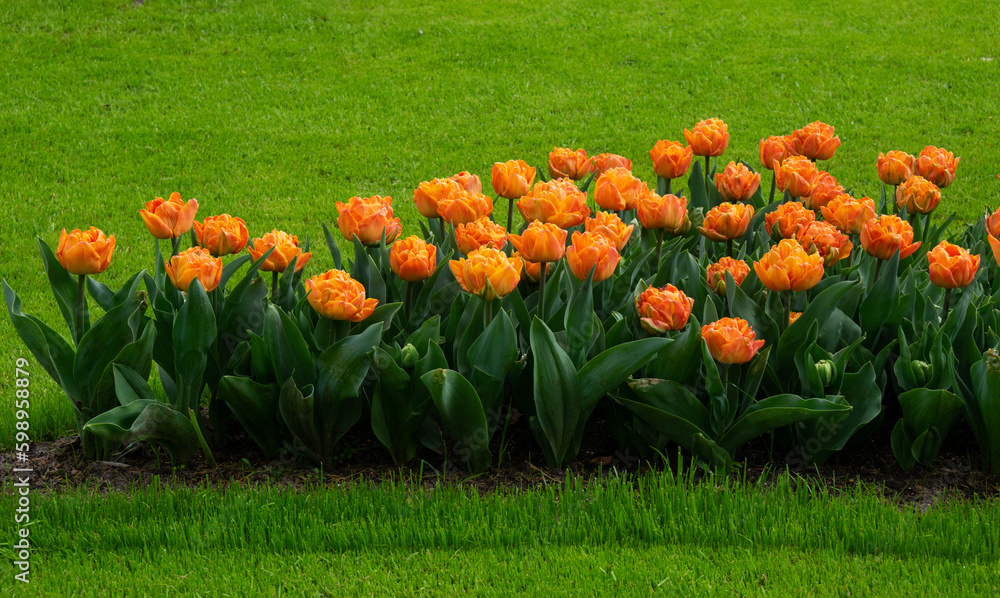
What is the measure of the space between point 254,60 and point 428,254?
8470 millimetres

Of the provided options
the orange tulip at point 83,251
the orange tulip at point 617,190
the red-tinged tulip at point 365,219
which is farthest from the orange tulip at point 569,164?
the orange tulip at point 83,251

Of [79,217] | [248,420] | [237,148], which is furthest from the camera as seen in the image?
[237,148]

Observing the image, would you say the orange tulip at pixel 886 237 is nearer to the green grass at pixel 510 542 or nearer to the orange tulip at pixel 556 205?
the green grass at pixel 510 542

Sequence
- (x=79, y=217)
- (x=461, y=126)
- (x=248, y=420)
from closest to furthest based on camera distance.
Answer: (x=248, y=420) → (x=79, y=217) → (x=461, y=126)

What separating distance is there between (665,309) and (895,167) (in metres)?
2.02

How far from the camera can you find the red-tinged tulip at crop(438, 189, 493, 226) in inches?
130

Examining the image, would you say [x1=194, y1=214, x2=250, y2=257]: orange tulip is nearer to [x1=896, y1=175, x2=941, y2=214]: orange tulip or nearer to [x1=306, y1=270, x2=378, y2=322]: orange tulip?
[x1=306, y1=270, x2=378, y2=322]: orange tulip

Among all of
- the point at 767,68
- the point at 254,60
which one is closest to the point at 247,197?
the point at 254,60

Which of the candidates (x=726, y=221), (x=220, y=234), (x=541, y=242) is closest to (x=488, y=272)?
(x=541, y=242)

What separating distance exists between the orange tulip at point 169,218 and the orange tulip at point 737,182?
2.21m

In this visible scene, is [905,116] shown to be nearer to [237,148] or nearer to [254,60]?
[237,148]

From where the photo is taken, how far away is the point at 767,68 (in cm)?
1028

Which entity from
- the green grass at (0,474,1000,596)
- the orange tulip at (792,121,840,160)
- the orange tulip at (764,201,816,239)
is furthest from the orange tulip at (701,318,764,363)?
the orange tulip at (792,121,840,160)

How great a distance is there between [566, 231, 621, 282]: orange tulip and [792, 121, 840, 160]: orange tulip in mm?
1788
